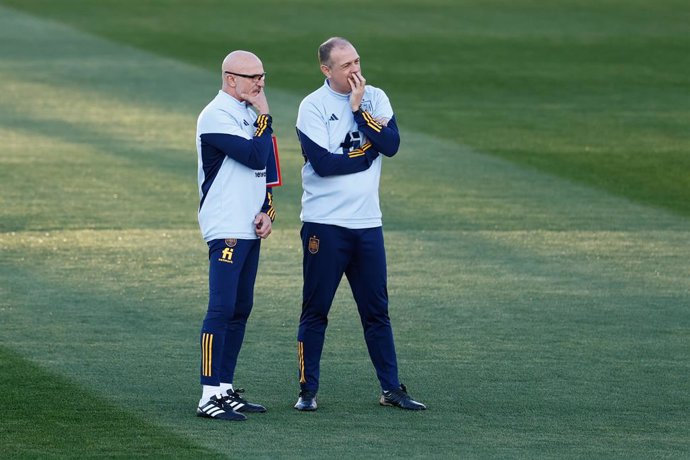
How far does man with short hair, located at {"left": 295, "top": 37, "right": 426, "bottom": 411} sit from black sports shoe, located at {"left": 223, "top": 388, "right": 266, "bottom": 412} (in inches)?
8.6

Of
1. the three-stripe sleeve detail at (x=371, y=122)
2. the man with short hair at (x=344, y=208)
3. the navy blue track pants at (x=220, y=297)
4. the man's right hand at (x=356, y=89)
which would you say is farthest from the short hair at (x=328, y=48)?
the navy blue track pants at (x=220, y=297)

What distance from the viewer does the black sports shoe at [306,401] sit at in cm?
749

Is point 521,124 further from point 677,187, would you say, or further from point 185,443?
point 185,443

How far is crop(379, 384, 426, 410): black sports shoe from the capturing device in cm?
753

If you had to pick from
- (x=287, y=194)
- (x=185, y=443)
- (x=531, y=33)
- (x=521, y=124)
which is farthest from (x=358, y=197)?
(x=531, y=33)

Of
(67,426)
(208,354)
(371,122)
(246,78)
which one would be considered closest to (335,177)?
(371,122)

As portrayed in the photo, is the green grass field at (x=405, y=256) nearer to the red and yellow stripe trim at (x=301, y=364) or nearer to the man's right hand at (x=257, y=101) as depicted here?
the red and yellow stripe trim at (x=301, y=364)

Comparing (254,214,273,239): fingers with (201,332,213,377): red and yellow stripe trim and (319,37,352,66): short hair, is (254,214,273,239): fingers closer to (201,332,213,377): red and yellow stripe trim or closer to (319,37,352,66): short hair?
(201,332,213,377): red and yellow stripe trim

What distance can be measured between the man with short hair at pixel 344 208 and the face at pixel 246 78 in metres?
0.31

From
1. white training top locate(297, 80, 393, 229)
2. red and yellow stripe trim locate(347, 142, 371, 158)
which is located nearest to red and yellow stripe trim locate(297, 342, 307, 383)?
white training top locate(297, 80, 393, 229)

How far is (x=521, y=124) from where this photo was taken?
19.9 meters

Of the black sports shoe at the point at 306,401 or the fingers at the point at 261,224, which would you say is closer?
the fingers at the point at 261,224

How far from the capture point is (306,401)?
7.51m

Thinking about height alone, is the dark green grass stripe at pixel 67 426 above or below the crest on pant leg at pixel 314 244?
below
